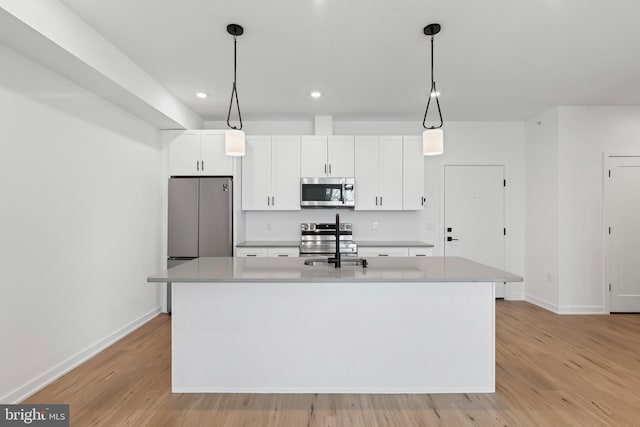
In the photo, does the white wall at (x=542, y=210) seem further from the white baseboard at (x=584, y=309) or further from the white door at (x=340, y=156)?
the white door at (x=340, y=156)

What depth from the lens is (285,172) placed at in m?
4.66

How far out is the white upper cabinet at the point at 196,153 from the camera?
4395mm

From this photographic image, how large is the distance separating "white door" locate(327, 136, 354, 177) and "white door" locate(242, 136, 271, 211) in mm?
854

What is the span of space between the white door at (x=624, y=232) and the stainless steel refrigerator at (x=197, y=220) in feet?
16.4

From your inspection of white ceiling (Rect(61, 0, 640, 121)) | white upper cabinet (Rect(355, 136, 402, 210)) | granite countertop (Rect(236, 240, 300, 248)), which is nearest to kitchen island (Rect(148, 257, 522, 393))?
white ceiling (Rect(61, 0, 640, 121))

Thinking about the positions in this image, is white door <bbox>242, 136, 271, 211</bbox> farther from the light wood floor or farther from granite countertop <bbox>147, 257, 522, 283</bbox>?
the light wood floor

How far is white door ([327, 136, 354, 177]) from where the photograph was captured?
4.64m

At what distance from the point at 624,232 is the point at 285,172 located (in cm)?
455

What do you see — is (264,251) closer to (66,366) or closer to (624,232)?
(66,366)

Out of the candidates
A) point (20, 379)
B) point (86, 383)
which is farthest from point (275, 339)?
point (20, 379)

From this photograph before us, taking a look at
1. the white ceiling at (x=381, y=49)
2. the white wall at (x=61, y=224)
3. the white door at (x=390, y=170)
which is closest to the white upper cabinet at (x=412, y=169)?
the white door at (x=390, y=170)

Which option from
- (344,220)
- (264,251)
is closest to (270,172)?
(264,251)

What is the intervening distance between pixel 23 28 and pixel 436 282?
121 inches

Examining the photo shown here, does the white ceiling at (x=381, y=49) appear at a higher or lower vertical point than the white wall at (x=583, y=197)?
higher
